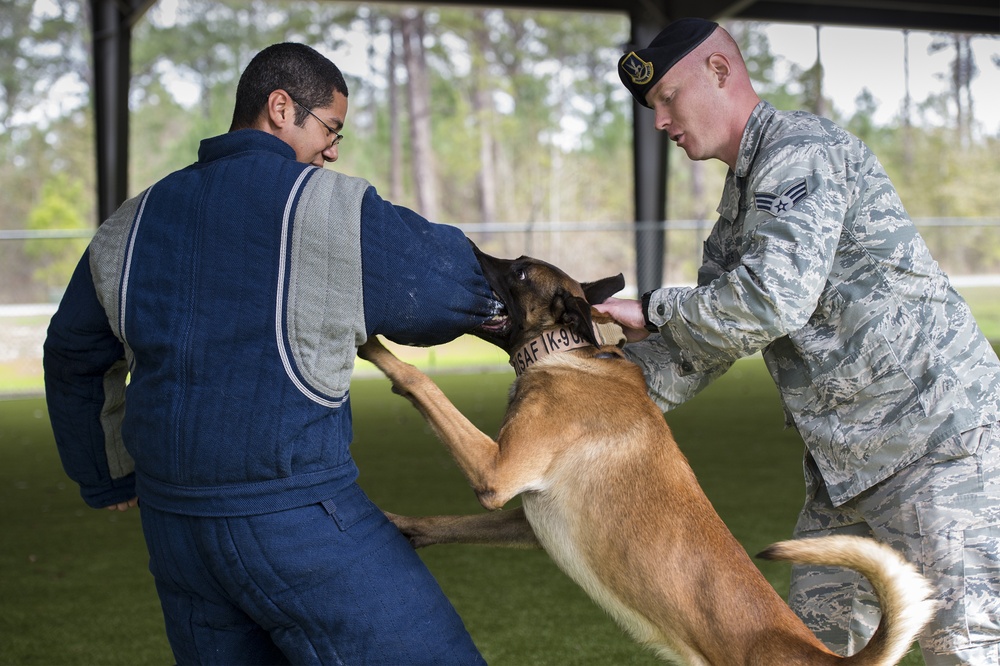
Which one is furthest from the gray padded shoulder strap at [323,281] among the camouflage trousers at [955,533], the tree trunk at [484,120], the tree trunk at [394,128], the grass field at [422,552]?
the tree trunk at [484,120]

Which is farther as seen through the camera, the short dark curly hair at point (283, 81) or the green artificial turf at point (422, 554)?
the green artificial turf at point (422, 554)

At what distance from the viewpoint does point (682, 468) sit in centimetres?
242

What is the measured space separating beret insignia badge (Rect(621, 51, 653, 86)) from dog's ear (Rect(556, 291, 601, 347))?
586mm

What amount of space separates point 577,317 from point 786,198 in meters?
0.66

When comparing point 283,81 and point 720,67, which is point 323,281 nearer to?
point 283,81

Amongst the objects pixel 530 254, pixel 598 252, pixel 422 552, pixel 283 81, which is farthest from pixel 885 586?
pixel 598 252

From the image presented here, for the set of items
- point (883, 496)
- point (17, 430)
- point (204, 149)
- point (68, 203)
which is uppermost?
point (68, 203)

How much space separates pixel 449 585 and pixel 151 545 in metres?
2.59

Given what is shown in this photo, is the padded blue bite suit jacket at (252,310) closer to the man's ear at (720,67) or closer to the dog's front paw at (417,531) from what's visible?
the dog's front paw at (417,531)

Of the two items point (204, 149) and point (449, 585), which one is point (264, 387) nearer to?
point (204, 149)

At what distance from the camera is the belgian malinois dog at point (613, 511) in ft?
6.67

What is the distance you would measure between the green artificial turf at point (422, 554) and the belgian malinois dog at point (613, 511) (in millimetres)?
134

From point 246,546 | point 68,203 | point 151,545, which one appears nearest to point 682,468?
point 246,546

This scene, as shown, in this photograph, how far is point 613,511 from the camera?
7.48 ft
